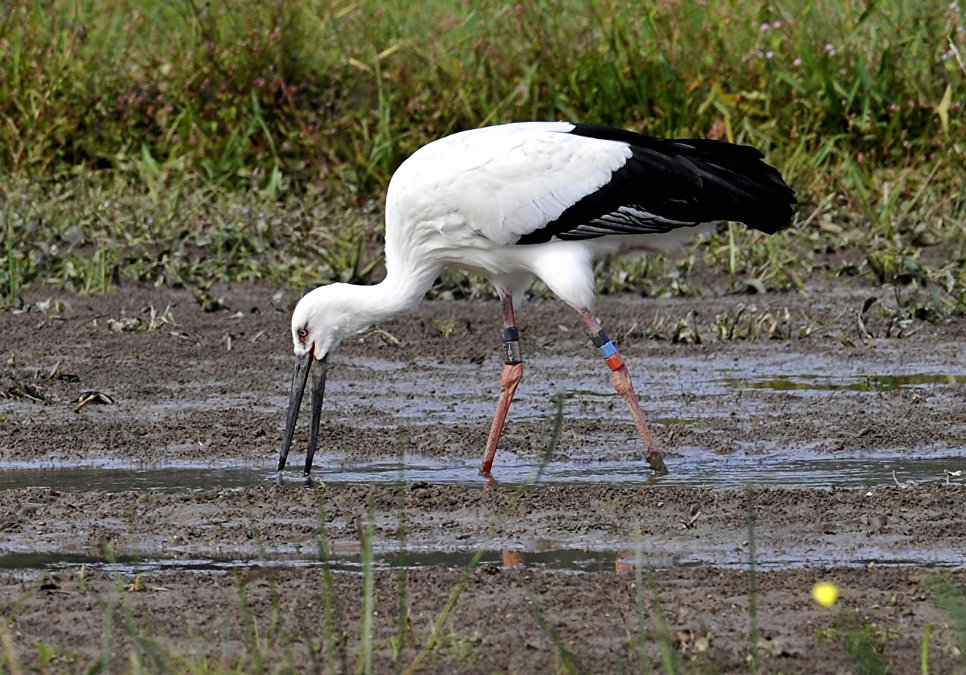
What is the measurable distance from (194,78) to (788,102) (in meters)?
3.94

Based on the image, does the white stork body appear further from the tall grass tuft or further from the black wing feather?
the tall grass tuft

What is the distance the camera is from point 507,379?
6.80 m

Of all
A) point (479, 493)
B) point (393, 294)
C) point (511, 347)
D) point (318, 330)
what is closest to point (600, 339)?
point (511, 347)

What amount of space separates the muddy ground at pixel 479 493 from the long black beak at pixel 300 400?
0.08 metres

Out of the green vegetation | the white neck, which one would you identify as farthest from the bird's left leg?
the green vegetation

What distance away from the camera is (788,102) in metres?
11.7

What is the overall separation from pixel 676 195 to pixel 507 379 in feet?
3.12

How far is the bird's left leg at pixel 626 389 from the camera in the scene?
20.7 feet

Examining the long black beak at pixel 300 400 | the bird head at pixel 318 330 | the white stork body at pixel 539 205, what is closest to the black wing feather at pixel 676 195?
the white stork body at pixel 539 205

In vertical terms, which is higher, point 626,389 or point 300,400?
point 626,389

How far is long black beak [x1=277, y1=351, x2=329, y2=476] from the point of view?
625 centimetres

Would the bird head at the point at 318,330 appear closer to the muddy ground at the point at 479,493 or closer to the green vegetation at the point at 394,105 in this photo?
the muddy ground at the point at 479,493

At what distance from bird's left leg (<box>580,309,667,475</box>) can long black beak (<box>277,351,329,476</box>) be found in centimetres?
101

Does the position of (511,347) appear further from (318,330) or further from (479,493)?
(479,493)
